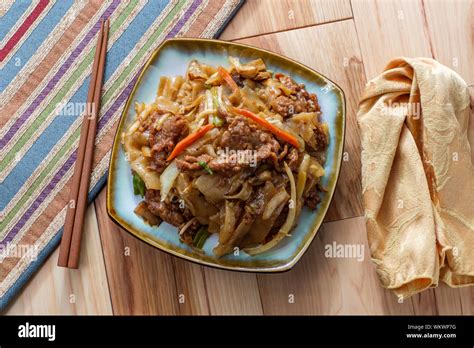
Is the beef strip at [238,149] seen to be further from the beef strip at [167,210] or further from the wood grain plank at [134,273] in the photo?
the wood grain plank at [134,273]

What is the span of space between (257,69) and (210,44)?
0.24 m

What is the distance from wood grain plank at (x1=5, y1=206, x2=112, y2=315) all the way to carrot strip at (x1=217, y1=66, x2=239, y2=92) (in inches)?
33.2

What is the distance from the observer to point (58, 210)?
245cm

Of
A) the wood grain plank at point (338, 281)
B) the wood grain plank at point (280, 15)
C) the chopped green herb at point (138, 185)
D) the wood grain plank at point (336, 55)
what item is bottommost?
the wood grain plank at point (338, 281)

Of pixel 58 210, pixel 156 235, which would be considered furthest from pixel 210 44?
pixel 58 210

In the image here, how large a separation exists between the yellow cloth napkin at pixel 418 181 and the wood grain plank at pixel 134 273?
891 millimetres

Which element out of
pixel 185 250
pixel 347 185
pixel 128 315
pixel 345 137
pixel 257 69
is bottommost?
pixel 128 315

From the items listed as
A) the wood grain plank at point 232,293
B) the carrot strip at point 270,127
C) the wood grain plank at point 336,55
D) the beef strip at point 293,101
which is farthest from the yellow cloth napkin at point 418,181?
the wood grain plank at point 232,293

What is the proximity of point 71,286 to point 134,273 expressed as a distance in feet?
0.93

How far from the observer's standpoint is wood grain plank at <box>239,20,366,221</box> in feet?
7.97

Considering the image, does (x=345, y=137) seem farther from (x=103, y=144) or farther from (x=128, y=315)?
A: (x=128, y=315)

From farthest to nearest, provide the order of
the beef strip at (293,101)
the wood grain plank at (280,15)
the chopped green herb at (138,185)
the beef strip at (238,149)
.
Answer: the wood grain plank at (280,15), the chopped green herb at (138,185), the beef strip at (293,101), the beef strip at (238,149)

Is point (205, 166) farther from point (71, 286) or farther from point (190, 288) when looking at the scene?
point (71, 286)

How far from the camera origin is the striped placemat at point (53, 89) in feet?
8.03
